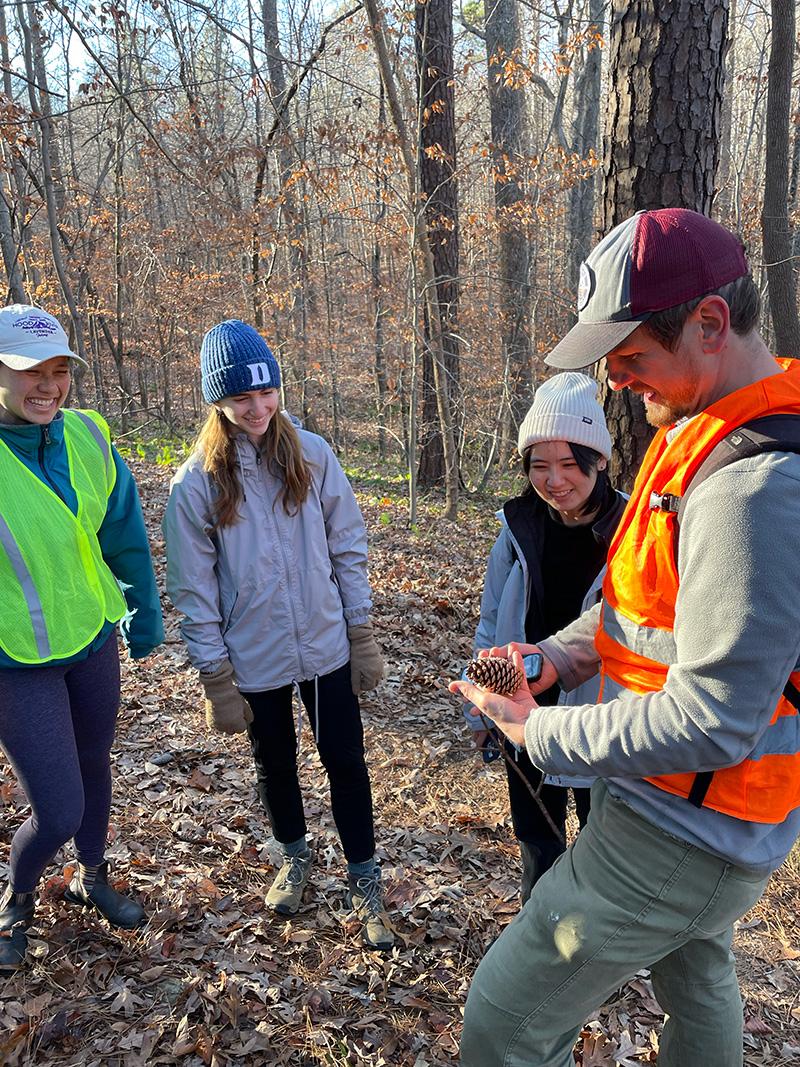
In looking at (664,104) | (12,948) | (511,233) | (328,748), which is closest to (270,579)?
(328,748)

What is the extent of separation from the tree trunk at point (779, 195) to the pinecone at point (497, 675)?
5.97 metres

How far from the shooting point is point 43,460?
260 centimetres

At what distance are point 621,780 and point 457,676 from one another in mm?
4037

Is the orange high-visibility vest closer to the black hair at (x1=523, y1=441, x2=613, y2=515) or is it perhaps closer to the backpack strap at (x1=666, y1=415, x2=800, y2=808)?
the backpack strap at (x1=666, y1=415, x2=800, y2=808)

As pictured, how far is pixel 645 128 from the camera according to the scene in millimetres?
3574

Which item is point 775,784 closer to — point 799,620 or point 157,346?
point 799,620

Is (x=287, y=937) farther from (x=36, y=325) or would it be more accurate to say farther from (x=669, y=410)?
(x=669, y=410)

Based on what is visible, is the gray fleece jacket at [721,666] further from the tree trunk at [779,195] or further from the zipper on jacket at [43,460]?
the tree trunk at [779,195]

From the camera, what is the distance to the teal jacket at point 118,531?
257 centimetres

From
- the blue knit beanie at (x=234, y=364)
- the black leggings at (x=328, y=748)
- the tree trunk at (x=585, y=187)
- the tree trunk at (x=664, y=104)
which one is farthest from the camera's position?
the tree trunk at (x=585, y=187)

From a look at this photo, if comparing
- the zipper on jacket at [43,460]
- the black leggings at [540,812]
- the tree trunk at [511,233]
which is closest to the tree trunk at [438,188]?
the tree trunk at [511,233]

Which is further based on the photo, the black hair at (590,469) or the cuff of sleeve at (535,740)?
the black hair at (590,469)

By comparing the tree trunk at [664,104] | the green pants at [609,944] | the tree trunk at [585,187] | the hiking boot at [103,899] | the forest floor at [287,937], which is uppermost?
the tree trunk at [585,187]

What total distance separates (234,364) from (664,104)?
8.27 ft
